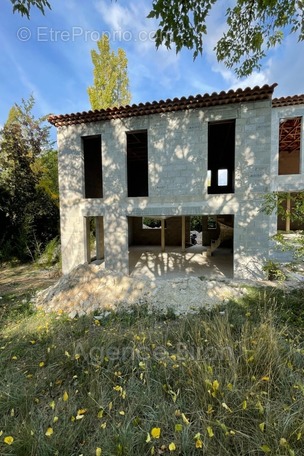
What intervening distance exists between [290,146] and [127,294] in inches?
550

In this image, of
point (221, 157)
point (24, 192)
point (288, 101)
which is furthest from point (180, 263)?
point (24, 192)

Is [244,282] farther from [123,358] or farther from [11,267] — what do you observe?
[11,267]

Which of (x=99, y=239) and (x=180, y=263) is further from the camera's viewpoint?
(x=99, y=239)

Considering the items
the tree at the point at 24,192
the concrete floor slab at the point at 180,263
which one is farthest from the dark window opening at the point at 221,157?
the tree at the point at 24,192

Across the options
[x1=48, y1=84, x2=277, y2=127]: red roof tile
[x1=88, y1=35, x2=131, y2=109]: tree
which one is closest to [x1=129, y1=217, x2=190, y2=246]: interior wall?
[x1=48, y1=84, x2=277, y2=127]: red roof tile

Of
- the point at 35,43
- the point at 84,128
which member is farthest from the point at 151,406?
the point at 84,128

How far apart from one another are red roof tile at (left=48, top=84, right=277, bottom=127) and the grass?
6.62m

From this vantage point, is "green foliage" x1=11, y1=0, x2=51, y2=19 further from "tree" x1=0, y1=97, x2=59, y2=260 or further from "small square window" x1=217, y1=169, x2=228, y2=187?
"small square window" x1=217, y1=169, x2=228, y2=187

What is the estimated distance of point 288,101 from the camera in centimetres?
850

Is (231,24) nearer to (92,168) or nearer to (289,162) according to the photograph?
(92,168)

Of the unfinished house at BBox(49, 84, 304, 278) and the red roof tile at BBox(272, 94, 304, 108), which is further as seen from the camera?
the red roof tile at BBox(272, 94, 304, 108)

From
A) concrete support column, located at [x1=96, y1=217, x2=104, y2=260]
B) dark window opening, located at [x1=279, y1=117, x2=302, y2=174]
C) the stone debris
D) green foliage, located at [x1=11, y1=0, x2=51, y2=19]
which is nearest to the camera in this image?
green foliage, located at [x1=11, y1=0, x2=51, y2=19]

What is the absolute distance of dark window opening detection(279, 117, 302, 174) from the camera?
11.0m

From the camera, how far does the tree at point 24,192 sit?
11711 millimetres
